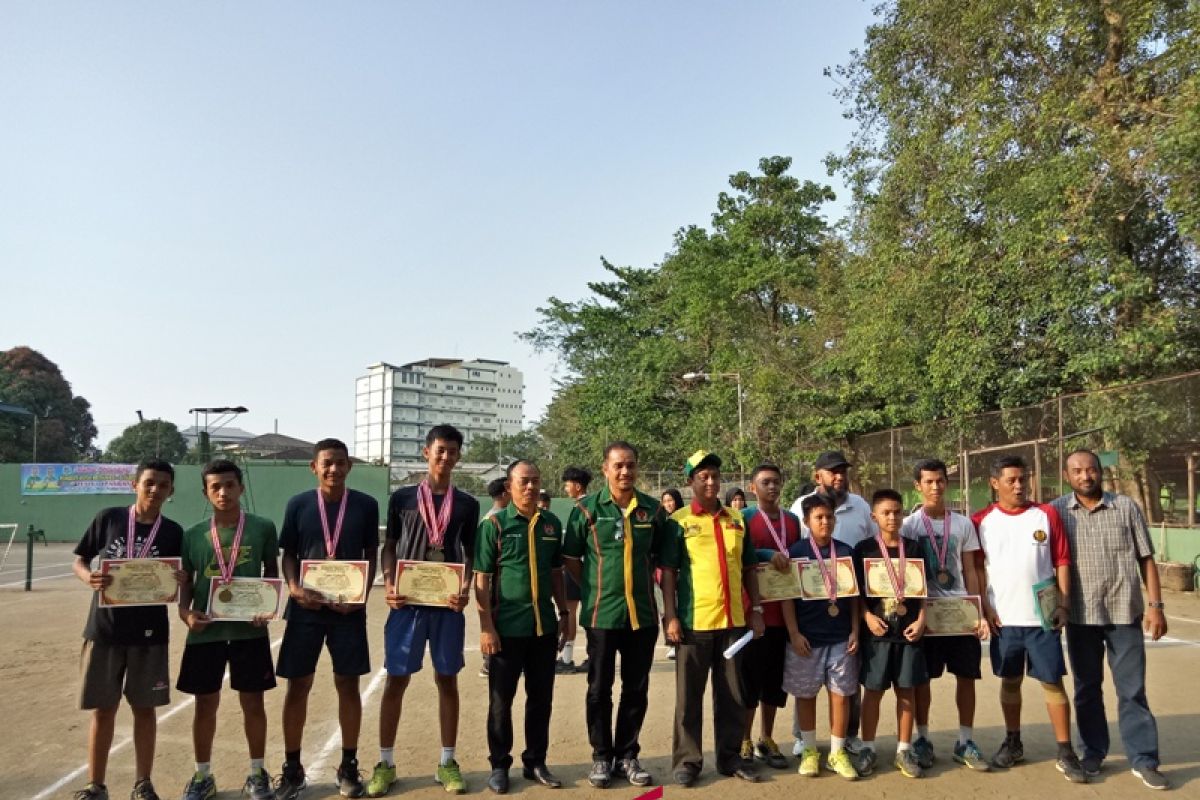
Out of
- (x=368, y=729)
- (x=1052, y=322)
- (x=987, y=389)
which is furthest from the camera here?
(x=987, y=389)

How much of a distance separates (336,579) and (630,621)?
1.65m

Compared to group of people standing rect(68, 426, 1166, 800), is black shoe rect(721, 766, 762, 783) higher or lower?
lower

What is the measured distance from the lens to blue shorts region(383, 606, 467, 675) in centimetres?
479

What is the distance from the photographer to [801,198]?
100 ft

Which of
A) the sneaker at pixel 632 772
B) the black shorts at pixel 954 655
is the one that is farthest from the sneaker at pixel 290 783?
the black shorts at pixel 954 655

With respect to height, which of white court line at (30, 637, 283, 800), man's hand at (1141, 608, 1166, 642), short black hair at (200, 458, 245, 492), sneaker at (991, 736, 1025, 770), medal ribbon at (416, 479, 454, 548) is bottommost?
white court line at (30, 637, 283, 800)

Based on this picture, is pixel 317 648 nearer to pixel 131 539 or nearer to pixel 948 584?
pixel 131 539

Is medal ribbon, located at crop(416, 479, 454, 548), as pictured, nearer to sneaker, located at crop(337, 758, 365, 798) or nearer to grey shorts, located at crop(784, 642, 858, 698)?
sneaker, located at crop(337, 758, 365, 798)

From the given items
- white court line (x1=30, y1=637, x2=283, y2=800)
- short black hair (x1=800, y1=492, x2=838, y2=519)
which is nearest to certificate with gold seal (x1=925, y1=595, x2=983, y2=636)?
short black hair (x1=800, y1=492, x2=838, y2=519)

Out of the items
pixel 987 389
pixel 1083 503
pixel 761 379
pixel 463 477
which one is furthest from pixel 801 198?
pixel 463 477

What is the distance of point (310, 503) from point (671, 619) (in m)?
2.19

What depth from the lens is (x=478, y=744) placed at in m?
5.71

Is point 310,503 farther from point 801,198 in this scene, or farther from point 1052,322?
point 801,198

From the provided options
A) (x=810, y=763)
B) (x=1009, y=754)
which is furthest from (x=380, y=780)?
(x=1009, y=754)
